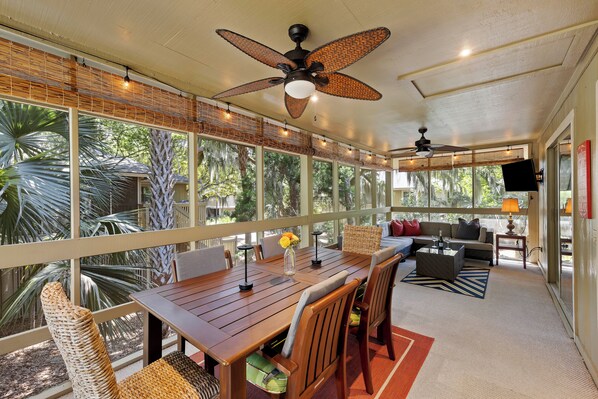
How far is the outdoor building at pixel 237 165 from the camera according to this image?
169 cm

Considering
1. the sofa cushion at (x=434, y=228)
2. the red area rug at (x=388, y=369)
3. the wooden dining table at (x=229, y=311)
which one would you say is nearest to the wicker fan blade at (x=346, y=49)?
the wooden dining table at (x=229, y=311)

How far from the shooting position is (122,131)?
2461mm

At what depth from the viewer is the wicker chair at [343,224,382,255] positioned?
298 centimetres

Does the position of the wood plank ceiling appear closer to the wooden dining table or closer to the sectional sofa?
the wooden dining table

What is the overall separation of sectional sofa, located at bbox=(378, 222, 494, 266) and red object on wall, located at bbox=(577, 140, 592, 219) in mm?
2943

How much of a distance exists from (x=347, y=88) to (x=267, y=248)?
187 cm

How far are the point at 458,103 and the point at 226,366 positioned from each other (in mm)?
3837

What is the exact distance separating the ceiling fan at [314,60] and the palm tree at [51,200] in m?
1.34

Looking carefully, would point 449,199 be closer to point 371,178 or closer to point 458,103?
point 371,178

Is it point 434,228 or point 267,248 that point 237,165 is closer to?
point 267,248

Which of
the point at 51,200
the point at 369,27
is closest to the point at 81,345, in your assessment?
the point at 51,200

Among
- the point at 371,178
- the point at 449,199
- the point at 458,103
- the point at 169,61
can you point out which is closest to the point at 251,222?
the point at 169,61

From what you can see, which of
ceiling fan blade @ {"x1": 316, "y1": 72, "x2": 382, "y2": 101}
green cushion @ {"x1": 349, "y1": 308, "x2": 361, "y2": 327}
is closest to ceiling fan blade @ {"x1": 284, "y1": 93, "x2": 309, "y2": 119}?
ceiling fan blade @ {"x1": 316, "y1": 72, "x2": 382, "y2": 101}

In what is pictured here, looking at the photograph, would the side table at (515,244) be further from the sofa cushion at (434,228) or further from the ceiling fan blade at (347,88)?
the ceiling fan blade at (347,88)
